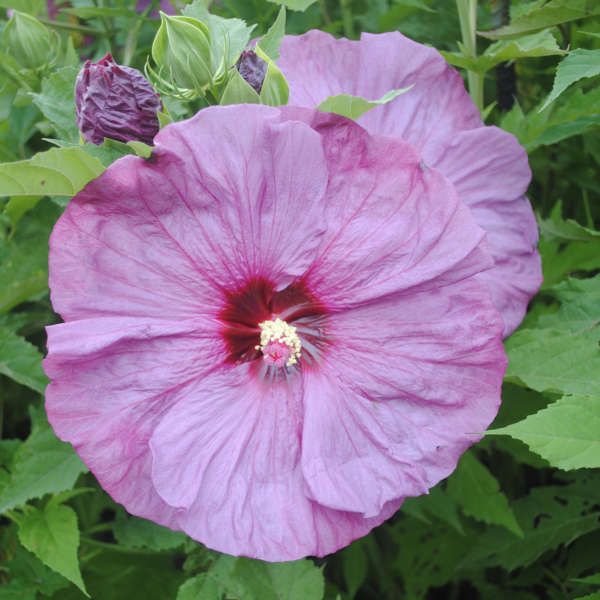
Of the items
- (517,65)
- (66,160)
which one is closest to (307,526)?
(66,160)

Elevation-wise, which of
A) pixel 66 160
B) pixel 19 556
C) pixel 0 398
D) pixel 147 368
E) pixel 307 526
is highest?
pixel 66 160

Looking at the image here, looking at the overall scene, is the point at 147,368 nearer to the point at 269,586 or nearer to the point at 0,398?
the point at 269,586

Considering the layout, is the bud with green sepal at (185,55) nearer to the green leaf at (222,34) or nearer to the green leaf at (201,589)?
the green leaf at (222,34)

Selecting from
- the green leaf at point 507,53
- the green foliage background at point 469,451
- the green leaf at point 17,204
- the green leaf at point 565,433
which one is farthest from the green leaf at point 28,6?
the green leaf at point 565,433

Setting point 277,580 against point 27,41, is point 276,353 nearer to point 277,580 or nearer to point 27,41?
point 277,580

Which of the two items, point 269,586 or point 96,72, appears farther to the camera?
point 269,586

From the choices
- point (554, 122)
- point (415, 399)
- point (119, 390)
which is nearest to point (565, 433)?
point (415, 399)
